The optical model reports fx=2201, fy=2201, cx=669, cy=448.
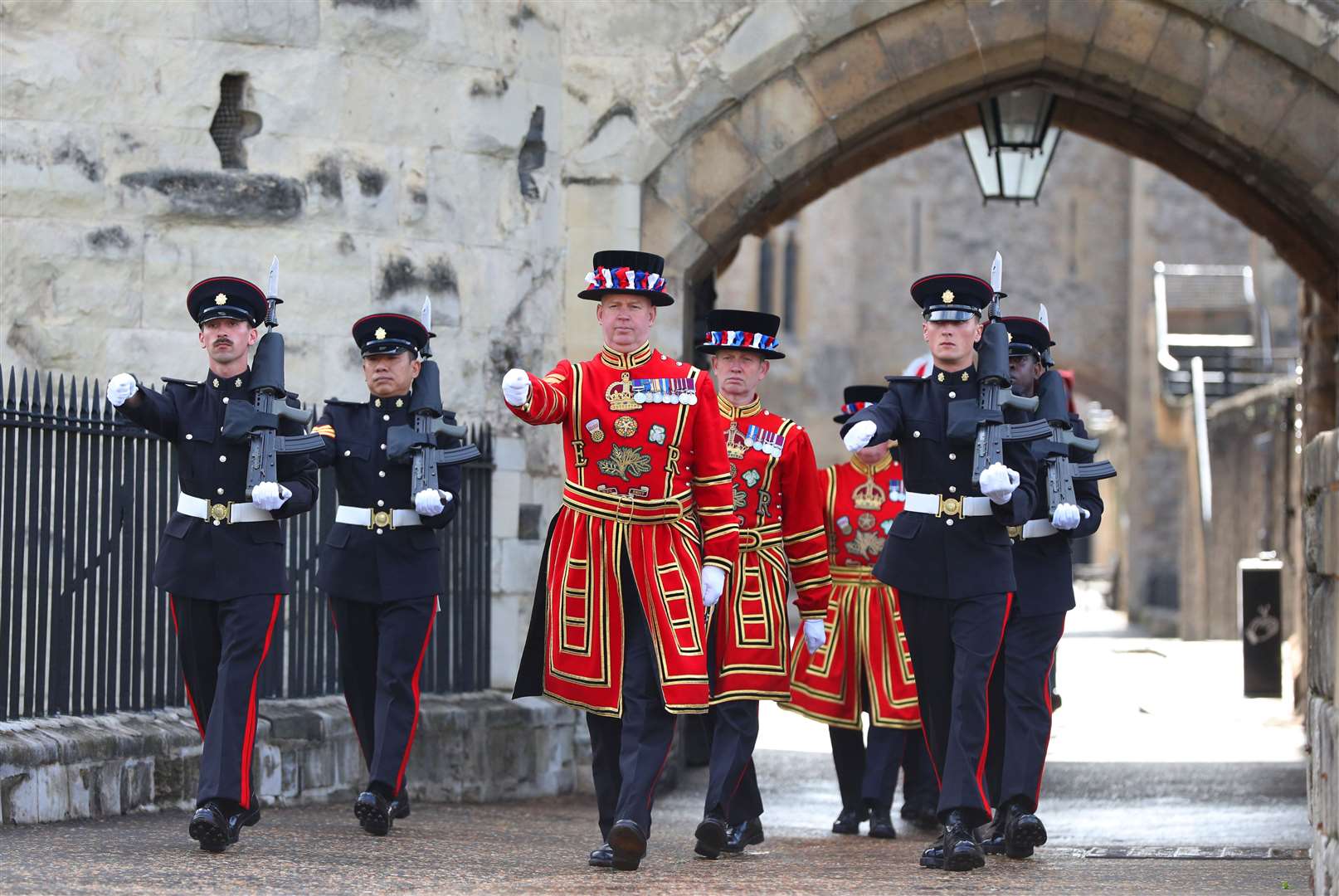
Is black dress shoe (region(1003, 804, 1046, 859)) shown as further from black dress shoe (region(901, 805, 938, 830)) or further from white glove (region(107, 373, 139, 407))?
white glove (region(107, 373, 139, 407))

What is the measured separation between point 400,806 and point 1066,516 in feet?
7.96

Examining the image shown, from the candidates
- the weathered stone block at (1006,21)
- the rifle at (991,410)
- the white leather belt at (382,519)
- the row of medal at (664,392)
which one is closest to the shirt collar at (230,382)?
the white leather belt at (382,519)

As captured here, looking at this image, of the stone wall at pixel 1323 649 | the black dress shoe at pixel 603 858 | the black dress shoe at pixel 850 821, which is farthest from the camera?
the black dress shoe at pixel 850 821

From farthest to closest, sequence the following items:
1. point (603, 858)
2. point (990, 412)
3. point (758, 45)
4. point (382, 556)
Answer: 1. point (758, 45)
2. point (382, 556)
3. point (990, 412)
4. point (603, 858)

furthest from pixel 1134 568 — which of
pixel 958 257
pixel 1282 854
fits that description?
pixel 1282 854

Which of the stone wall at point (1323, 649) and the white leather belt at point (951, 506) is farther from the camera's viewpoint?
the white leather belt at point (951, 506)

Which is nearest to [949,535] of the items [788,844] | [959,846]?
[959,846]

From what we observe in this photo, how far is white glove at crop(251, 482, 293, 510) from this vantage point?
666cm

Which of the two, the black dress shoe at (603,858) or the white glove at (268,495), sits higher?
the white glove at (268,495)

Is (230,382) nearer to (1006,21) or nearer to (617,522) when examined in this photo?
(617,522)

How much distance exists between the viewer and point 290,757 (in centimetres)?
830

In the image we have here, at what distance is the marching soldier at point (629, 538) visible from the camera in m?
6.70

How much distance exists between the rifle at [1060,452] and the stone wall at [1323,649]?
6.17 feet

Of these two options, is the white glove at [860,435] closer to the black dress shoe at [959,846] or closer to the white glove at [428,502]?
the black dress shoe at [959,846]
